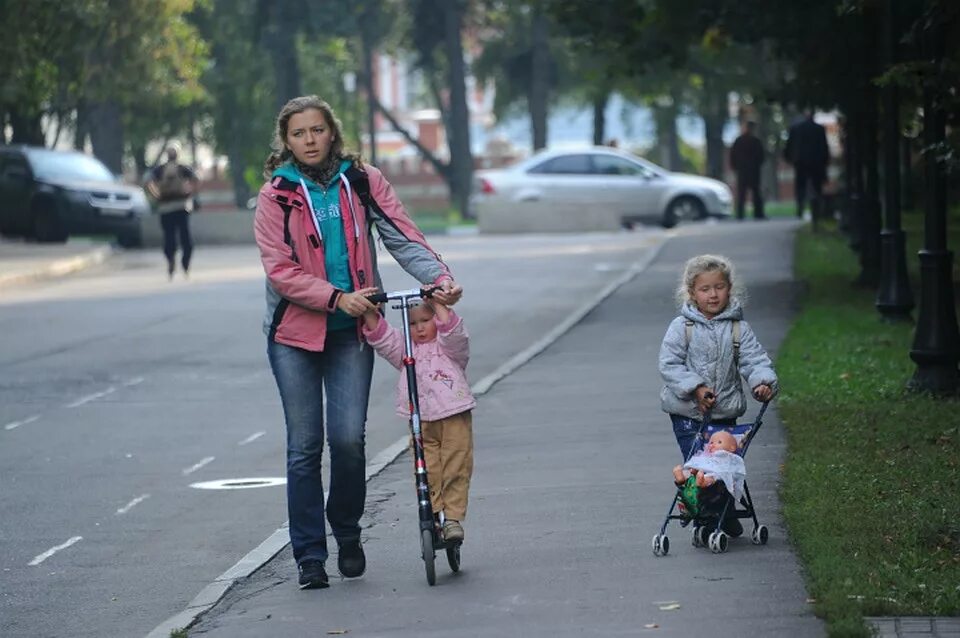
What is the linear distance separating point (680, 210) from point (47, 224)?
11874 mm

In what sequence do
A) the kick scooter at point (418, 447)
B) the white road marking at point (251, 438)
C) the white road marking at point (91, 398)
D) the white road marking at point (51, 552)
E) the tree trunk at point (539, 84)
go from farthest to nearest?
the tree trunk at point (539, 84), the white road marking at point (91, 398), the white road marking at point (251, 438), the white road marking at point (51, 552), the kick scooter at point (418, 447)

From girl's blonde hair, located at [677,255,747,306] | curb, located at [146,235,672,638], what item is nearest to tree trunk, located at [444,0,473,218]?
curb, located at [146,235,672,638]

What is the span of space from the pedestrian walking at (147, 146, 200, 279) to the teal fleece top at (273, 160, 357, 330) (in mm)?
19908

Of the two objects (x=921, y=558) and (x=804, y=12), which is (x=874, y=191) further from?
(x=921, y=558)

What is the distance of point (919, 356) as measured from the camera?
13.2 metres

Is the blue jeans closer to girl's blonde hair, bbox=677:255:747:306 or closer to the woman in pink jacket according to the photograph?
the woman in pink jacket

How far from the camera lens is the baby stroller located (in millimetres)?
8242

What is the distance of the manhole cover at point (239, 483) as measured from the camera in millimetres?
11500

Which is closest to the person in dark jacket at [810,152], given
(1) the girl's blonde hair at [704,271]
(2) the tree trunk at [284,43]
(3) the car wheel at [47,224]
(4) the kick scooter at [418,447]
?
(3) the car wheel at [47,224]

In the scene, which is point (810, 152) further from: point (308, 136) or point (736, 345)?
point (308, 136)

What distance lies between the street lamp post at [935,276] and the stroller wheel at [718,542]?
513 cm

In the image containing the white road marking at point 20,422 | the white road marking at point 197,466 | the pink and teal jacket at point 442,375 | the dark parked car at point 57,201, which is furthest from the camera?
the dark parked car at point 57,201

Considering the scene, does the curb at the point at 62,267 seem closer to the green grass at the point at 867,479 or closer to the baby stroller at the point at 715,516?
the green grass at the point at 867,479

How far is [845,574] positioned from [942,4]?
608 cm
